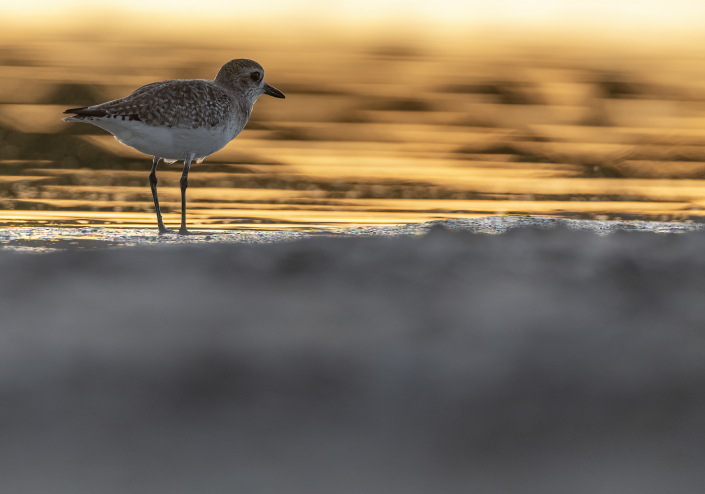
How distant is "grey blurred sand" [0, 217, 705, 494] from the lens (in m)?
3.06

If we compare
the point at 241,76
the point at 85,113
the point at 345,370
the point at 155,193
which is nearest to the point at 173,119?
the point at 155,193

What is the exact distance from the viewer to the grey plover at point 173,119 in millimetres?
5828

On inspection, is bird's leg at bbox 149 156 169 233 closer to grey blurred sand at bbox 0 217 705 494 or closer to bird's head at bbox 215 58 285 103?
bird's head at bbox 215 58 285 103

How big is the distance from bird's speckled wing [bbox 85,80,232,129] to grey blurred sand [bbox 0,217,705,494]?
232 centimetres

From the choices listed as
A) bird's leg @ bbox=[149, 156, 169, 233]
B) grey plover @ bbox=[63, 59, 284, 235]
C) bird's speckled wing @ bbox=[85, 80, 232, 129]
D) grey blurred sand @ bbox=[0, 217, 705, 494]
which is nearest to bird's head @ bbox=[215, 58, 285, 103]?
grey plover @ bbox=[63, 59, 284, 235]

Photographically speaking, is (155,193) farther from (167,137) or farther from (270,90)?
(270,90)

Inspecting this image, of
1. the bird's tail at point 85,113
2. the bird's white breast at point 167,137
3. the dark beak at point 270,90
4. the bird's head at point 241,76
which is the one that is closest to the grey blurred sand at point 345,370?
the bird's tail at point 85,113

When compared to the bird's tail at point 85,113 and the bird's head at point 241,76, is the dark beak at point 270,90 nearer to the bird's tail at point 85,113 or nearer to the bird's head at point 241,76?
the bird's head at point 241,76

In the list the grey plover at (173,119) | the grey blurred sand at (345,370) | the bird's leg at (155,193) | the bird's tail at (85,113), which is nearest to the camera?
the grey blurred sand at (345,370)

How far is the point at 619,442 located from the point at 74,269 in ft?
7.72

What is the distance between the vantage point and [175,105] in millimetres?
6191

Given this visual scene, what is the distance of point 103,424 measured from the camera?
3115mm

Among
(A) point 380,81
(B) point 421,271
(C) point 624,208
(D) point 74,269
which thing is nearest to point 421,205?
(C) point 624,208

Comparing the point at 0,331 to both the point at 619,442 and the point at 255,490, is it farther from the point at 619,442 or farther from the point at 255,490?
the point at 619,442
